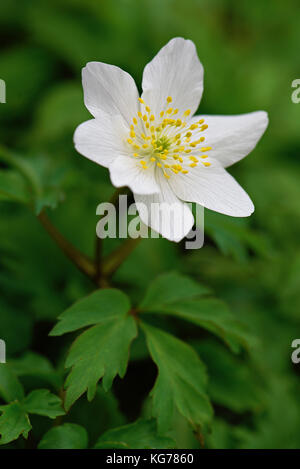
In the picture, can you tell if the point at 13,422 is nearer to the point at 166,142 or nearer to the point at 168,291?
the point at 168,291

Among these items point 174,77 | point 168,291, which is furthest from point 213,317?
point 174,77

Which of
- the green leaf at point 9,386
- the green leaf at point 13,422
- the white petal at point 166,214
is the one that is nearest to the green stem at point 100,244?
the white petal at point 166,214

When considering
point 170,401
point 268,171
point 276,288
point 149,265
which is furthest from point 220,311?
point 268,171

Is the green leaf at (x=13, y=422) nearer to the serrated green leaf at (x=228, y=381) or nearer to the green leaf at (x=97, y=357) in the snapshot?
the green leaf at (x=97, y=357)

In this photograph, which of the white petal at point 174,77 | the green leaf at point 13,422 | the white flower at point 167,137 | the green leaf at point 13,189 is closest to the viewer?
the green leaf at point 13,422
